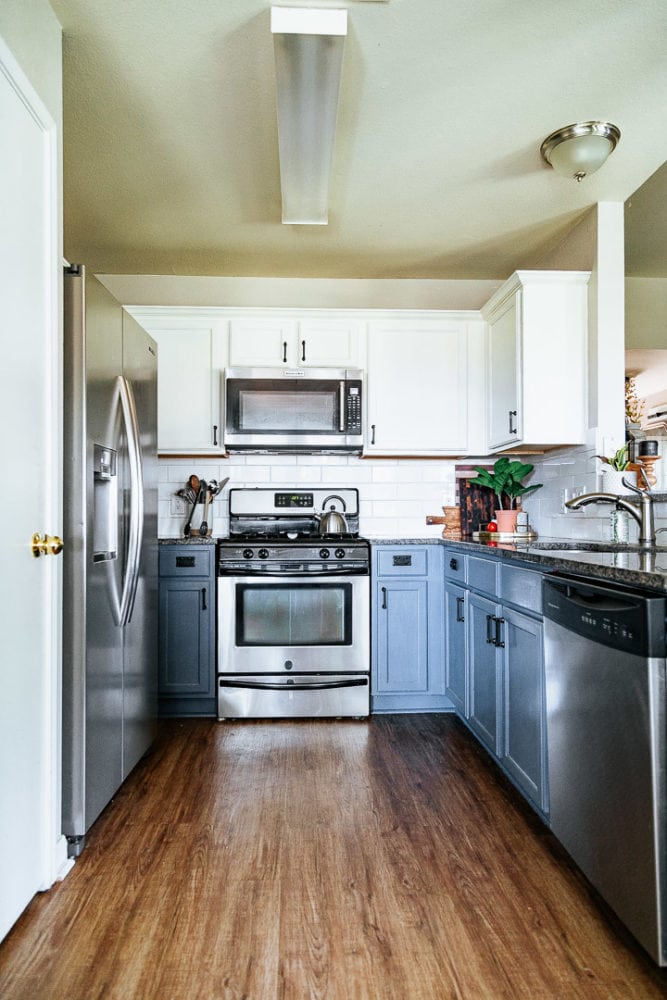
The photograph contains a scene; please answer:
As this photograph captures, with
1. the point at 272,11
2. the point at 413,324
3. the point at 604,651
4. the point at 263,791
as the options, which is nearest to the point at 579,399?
the point at 413,324

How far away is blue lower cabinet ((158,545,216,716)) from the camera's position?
2.97 meters

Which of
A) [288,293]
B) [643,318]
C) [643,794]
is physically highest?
[288,293]

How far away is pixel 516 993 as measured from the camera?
4.15 feet

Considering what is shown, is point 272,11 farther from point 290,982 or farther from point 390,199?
point 290,982

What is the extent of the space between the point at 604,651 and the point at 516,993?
756mm

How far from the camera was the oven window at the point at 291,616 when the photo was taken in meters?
2.99

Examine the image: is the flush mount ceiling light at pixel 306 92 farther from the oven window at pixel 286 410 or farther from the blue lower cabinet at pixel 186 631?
the blue lower cabinet at pixel 186 631

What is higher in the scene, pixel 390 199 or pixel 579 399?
pixel 390 199

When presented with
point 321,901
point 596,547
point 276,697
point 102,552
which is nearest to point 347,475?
point 276,697

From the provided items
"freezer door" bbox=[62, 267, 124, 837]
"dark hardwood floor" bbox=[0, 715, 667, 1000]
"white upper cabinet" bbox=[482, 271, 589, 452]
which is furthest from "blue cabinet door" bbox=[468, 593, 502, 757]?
"freezer door" bbox=[62, 267, 124, 837]

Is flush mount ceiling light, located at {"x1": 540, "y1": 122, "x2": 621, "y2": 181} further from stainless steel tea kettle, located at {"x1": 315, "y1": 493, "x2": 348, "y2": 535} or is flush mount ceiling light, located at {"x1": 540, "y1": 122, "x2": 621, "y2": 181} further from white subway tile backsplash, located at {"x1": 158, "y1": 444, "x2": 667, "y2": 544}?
stainless steel tea kettle, located at {"x1": 315, "y1": 493, "x2": 348, "y2": 535}

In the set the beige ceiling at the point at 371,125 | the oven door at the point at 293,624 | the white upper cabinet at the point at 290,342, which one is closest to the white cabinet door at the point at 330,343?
the white upper cabinet at the point at 290,342

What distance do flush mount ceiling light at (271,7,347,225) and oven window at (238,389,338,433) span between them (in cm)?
101

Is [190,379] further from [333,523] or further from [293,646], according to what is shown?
[293,646]
